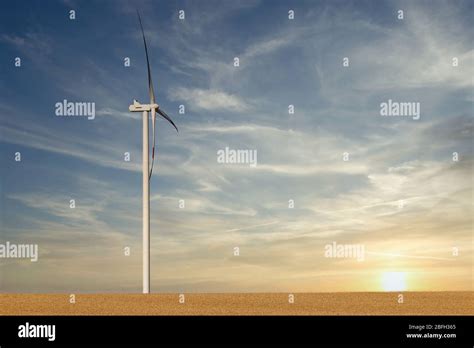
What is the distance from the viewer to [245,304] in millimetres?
36656

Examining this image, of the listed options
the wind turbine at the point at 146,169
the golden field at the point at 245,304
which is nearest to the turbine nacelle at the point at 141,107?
the wind turbine at the point at 146,169

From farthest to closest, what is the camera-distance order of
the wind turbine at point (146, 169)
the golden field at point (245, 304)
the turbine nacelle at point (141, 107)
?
the turbine nacelle at point (141, 107)
the wind turbine at point (146, 169)
the golden field at point (245, 304)

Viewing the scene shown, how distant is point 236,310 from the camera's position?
111 feet

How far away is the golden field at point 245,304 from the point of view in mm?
33062

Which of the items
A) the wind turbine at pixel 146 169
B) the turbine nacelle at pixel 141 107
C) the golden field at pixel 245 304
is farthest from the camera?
the turbine nacelle at pixel 141 107

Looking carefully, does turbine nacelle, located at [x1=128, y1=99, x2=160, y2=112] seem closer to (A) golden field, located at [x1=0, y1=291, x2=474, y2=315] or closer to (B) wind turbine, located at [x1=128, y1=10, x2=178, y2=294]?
(B) wind turbine, located at [x1=128, y1=10, x2=178, y2=294]

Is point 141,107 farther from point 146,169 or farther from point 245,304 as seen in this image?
point 245,304

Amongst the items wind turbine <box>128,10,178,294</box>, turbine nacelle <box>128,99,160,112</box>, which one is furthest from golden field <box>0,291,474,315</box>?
turbine nacelle <box>128,99,160,112</box>

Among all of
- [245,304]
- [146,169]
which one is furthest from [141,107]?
[245,304]

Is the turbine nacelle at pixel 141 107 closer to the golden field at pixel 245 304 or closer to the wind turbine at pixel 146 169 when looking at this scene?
the wind turbine at pixel 146 169

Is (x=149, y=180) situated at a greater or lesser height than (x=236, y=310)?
greater
